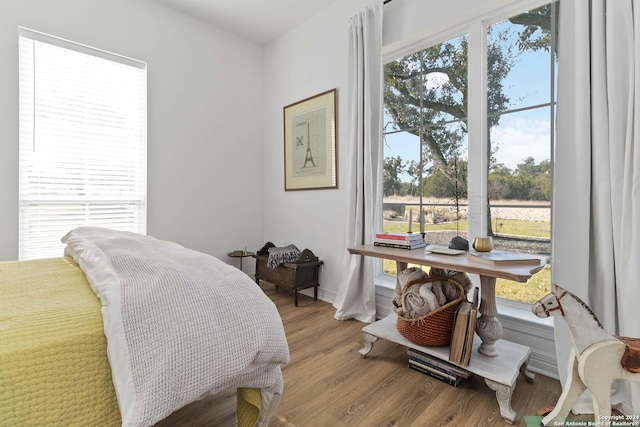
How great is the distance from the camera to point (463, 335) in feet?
5.00

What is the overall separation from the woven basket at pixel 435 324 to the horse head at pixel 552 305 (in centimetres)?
51

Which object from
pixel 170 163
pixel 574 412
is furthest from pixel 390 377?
pixel 170 163

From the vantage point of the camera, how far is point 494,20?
2.06 metres

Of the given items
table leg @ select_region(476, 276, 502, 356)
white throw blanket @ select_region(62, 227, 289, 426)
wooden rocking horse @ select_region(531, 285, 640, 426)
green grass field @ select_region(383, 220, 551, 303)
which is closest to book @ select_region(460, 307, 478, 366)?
table leg @ select_region(476, 276, 502, 356)

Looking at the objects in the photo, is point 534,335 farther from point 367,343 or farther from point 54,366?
point 54,366

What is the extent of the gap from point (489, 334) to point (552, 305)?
55 cm

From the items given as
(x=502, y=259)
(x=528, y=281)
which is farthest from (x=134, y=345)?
(x=528, y=281)

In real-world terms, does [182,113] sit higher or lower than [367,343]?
higher

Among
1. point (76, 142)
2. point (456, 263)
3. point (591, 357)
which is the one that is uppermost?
point (76, 142)

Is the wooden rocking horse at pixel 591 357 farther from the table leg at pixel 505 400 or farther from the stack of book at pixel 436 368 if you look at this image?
the stack of book at pixel 436 368

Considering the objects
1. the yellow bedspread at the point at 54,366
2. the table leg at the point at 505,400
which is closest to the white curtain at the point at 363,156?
the table leg at the point at 505,400

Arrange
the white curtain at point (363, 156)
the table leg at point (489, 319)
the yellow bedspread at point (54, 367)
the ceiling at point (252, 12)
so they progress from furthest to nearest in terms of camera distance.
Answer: the ceiling at point (252, 12)
the white curtain at point (363, 156)
the table leg at point (489, 319)
the yellow bedspread at point (54, 367)

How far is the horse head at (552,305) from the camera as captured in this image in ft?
3.57

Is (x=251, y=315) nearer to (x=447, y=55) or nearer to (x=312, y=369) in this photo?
(x=312, y=369)
